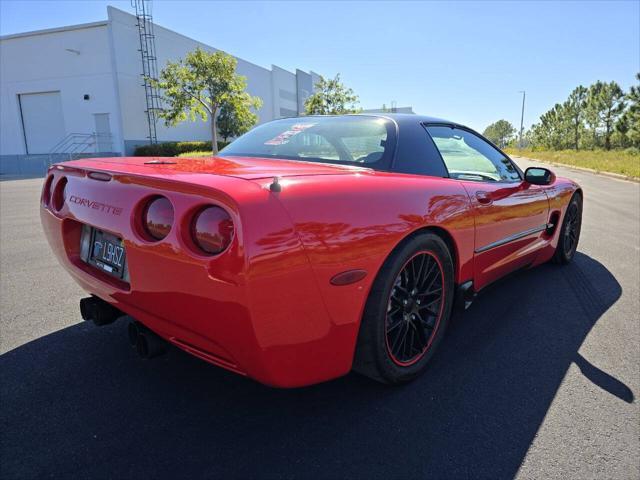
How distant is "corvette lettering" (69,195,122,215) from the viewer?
175 centimetres

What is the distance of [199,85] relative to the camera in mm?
Result: 23094

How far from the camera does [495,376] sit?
7.38 feet

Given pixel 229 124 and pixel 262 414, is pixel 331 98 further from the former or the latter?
pixel 262 414

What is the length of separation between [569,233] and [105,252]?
4.11m

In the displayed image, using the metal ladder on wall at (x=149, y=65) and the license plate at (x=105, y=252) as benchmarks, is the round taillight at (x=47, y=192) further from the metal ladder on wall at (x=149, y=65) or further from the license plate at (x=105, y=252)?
the metal ladder on wall at (x=149, y=65)

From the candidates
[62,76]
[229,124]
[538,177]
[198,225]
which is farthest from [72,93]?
[198,225]

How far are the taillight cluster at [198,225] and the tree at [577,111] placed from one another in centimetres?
6378

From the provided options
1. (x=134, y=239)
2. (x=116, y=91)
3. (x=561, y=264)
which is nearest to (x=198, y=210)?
(x=134, y=239)

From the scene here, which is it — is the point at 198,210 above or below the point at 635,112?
below

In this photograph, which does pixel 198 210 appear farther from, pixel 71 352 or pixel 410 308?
pixel 71 352

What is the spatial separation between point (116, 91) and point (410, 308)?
26.0m

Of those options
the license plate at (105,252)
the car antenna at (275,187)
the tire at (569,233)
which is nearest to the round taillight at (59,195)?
the license plate at (105,252)

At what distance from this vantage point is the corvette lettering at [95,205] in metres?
1.75

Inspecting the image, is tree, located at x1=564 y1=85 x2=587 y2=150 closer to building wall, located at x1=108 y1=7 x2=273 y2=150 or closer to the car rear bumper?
building wall, located at x1=108 y1=7 x2=273 y2=150
